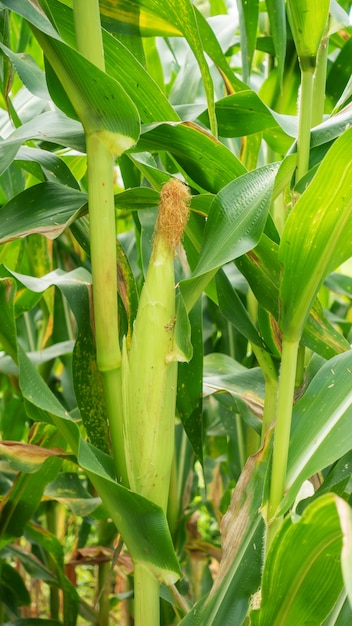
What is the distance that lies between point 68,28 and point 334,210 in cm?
35

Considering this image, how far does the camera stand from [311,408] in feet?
1.98

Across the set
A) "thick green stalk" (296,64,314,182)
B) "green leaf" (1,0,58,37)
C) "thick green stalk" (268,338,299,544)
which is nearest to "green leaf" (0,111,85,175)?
"green leaf" (1,0,58,37)

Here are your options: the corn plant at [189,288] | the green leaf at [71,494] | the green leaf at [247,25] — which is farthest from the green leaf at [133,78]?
the green leaf at [71,494]

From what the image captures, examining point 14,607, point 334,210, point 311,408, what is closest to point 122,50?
point 334,210

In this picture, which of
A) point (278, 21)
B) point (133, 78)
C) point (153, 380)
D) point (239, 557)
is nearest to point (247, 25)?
point (278, 21)

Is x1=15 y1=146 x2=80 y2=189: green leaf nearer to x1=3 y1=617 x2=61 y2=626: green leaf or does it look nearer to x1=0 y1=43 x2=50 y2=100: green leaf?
x1=0 y1=43 x2=50 y2=100: green leaf

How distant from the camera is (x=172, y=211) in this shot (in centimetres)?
58

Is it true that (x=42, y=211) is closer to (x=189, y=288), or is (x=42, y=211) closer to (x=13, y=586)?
(x=189, y=288)

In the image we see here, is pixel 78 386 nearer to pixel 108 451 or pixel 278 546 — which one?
pixel 108 451

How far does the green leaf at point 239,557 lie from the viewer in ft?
2.01

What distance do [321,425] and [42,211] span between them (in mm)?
324

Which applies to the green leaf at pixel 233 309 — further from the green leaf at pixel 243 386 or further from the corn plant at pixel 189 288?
the green leaf at pixel 243 386

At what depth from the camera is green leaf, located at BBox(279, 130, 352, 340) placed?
51 centimetres

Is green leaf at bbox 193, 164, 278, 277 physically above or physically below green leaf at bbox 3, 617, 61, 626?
above
